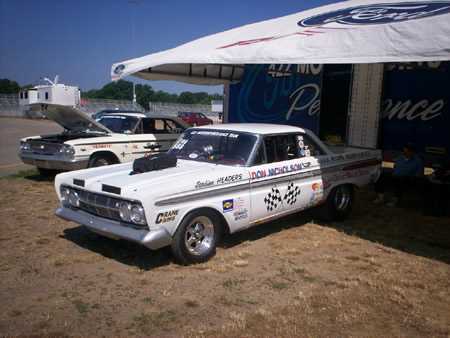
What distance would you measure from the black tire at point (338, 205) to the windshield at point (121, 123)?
16.5 ft

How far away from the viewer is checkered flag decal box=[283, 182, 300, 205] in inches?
218

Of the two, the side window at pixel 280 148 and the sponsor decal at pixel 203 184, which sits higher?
the side window at pixel 280 148

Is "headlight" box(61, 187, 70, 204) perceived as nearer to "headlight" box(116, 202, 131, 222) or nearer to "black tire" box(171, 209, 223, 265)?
"headlight" box(116, 202, 131, 222)

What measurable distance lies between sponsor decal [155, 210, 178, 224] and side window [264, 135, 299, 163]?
1.61m

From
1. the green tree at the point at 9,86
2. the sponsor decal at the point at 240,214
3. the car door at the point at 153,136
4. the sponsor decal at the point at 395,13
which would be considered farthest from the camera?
the green tree at the point at 9,86

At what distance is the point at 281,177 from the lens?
17.8ft

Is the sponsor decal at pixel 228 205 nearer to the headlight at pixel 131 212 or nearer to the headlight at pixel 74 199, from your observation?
the headlight at pixel 131 212

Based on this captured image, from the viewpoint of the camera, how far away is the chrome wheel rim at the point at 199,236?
4.62 m

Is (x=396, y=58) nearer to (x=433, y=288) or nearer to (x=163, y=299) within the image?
(x=433, y=288)

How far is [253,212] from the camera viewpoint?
5.08m

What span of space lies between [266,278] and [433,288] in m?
1.70

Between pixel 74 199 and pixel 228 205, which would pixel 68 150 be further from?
pixel 228 205

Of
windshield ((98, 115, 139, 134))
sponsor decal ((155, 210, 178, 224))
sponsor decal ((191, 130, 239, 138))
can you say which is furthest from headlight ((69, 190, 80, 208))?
windshield ((98, 115, 139, 134))

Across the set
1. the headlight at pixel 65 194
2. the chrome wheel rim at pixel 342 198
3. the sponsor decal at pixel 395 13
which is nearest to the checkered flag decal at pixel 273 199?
the chrome wheel rim at pixel 342 198
